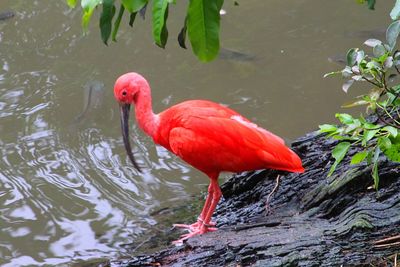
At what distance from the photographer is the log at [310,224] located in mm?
3361

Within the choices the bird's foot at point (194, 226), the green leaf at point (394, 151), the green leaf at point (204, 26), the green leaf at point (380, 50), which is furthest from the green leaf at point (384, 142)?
the bird's foot at point (194, 226)

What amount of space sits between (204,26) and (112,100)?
5.51 meters

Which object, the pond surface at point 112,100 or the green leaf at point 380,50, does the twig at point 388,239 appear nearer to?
the green leaf at point 380,50

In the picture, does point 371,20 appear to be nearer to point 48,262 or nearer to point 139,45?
point 139,45

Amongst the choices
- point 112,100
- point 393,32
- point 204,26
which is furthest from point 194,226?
point 112,100

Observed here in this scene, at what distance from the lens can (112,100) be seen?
7797 mm

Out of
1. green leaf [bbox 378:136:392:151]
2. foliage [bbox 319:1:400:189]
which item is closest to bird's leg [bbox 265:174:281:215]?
foliage [bbox 319:1:400:189]

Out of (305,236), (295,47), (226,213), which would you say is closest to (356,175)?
(305,236)

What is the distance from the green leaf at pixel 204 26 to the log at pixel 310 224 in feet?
4.48

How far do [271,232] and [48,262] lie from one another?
7.19ft

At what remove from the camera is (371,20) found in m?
9.41

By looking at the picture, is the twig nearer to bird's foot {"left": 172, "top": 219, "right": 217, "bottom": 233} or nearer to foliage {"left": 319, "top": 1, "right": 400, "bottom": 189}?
foliage {"left": 319, "top": 1, "right": 400, "bottom": 189}

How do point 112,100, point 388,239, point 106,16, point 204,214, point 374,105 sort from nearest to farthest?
point 106,16
point 374,105
point 388,239
point 204,214
point 112,100

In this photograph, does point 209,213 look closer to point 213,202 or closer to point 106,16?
point 213,202
